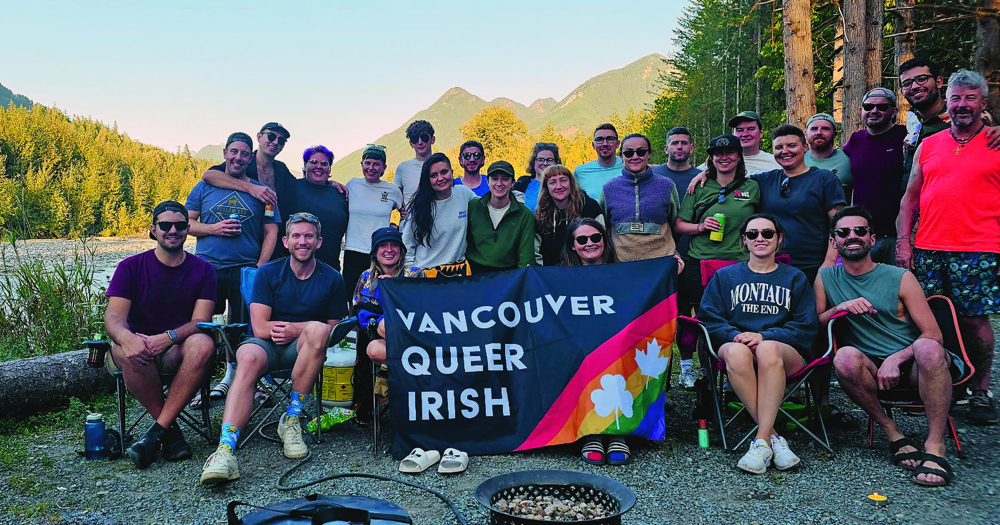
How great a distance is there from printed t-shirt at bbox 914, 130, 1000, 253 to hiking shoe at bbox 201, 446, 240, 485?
4.81 m

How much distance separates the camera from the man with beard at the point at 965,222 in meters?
4.41

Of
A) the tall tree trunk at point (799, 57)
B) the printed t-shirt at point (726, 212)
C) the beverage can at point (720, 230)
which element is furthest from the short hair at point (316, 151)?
the tall tree trunk at point (799, 57)

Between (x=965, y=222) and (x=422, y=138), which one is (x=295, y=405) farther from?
(x=965, y=222)

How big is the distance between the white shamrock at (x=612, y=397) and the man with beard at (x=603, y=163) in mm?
2371

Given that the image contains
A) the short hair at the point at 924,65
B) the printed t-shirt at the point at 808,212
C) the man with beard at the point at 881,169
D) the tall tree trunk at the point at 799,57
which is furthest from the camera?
the tall tree trunk at the point at 799,57

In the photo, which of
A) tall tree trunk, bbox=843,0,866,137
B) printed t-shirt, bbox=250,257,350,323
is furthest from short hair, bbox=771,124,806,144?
tall tree trunk, bbox=843,0,866,137

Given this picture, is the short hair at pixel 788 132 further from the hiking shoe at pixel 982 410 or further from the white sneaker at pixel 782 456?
the white sneaker at pixel 782 456

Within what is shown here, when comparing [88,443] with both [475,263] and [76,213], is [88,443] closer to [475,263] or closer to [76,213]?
[475,263]

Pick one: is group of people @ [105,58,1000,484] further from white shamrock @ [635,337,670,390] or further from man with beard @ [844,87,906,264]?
white shamrock @ [635,337,670,390]

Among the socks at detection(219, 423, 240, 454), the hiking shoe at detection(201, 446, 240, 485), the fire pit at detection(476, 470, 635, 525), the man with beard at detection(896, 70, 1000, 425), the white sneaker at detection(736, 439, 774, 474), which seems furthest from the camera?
the man with beard at detection(896, 70, 1000, 425)

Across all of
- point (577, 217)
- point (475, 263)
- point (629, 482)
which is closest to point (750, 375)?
point (629, 482)

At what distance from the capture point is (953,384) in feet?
12.7

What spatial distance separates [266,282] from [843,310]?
3905 mm

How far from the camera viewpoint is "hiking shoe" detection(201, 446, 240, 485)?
368 cm
